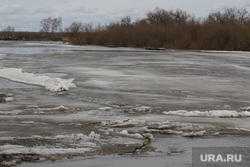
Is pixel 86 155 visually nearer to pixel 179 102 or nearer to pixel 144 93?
pixel 179 102

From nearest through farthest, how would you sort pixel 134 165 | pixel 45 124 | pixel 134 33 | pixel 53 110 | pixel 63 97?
pixel 134 165 → pixel 45 124 → pixel 53 110 → pixel 63 97 → pixel 134 33

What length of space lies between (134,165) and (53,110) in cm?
487

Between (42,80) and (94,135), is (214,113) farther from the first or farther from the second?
(42,80)

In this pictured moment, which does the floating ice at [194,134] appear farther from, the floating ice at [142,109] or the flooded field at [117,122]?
the floating ice at [142,109]

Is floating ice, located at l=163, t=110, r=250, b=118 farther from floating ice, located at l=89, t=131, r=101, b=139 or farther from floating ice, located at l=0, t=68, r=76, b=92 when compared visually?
floating ice, located at l=0, t=68, r=76, b=92

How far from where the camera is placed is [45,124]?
8.49m

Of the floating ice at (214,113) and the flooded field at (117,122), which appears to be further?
the floating ice at (214,113)

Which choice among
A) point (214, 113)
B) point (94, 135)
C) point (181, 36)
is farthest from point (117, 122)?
point (181, 36)

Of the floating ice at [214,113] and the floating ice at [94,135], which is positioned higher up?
the floating ice at [214,113]

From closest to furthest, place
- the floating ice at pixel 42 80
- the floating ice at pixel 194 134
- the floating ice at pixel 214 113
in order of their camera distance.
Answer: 1. the floating ice at pixel 194 134
2. the floating ice at pixel 214 113
3. the floating ice at pixel 42 80

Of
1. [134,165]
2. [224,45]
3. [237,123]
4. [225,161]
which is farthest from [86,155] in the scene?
[224,45]

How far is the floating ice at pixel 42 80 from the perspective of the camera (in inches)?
563

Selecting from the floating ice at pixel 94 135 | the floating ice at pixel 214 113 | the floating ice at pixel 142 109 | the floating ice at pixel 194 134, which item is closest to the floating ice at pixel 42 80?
the floating ice at pixel 142 109

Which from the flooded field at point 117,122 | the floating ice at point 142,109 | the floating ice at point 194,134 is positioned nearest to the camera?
the flooded field at point 117,122
